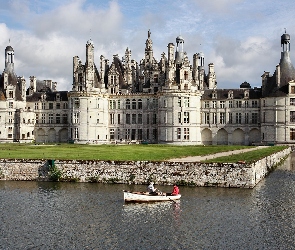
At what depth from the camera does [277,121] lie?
8556 centimetres

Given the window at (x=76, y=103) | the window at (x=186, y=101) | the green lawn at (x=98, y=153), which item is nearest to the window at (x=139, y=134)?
the window at (x=186, y=101)

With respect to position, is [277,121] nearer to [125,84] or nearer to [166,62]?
[166,62]

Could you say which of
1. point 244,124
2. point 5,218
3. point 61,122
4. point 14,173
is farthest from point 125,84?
point 5,218

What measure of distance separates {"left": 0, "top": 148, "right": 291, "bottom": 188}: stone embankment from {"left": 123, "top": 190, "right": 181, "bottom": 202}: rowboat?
679cm

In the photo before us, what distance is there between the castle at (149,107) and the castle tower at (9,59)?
6 centimetres

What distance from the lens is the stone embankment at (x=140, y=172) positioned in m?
38.3

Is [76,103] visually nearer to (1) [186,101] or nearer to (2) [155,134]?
(2) [155,134]

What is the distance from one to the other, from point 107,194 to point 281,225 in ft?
45.8

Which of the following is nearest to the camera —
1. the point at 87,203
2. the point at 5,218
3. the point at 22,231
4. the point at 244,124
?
the point at 22,231

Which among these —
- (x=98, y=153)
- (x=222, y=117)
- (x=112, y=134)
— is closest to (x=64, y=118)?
(x=112, y=134)

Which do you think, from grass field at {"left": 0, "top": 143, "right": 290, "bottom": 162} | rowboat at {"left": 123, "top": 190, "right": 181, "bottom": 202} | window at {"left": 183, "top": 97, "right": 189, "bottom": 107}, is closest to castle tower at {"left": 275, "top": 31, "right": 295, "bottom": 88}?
window at {"left": 183, "top": 97, "right": 189, "bottom": 107}

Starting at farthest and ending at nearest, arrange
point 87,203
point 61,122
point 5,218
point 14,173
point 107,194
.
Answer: point 61,122 → point 14,173 → point 107,194 → point 87,203 → point 5,218

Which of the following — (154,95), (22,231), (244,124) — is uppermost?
(154,95)

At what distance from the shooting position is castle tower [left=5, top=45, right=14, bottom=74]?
96.0 m
